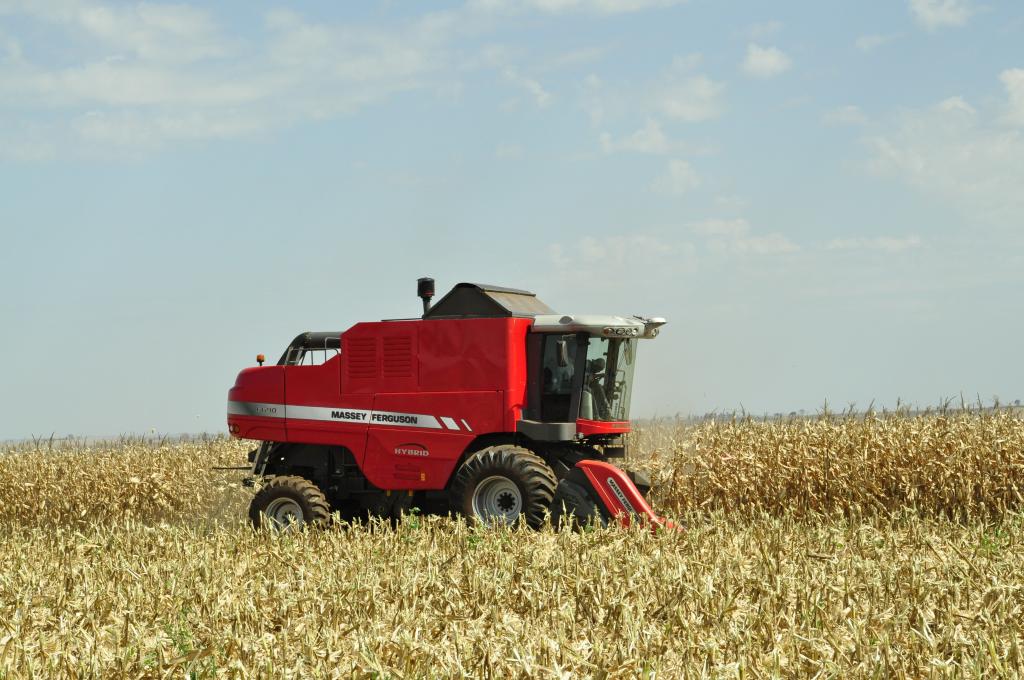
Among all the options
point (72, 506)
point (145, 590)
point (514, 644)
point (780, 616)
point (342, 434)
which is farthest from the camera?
point (72, 506)

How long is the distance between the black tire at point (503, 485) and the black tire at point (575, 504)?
8cm

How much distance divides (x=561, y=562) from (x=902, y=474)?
6.85m

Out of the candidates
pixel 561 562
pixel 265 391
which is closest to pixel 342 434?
pixel 265 391

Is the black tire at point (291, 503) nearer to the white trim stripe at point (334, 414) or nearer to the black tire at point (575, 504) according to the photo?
the white trim stripe at point (334, 414)

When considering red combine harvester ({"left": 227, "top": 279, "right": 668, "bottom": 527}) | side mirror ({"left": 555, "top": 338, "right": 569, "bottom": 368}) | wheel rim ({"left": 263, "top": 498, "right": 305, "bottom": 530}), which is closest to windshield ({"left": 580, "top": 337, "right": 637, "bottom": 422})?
red combine harvester ({"left": 227, "top": 279, "right": 668, "bottom": 527})

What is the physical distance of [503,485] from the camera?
32.7 ft

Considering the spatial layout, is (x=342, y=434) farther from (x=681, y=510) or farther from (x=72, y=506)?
(x=72, y=506)

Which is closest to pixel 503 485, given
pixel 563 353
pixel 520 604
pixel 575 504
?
pixel 575 504

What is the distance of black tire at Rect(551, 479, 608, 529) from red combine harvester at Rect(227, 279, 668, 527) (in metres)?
0.02

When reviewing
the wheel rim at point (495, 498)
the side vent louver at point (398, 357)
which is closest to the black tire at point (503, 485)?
the wheel rim at point (495, 498)

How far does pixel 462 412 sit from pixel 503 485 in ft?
2.92

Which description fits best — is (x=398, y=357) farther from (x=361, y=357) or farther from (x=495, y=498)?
(x=495, y=498)

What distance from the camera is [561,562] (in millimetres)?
6645

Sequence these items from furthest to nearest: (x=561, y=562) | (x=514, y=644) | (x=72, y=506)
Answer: (x=72, y=506) → (x=561, y=562) → (x=514, y=644)
